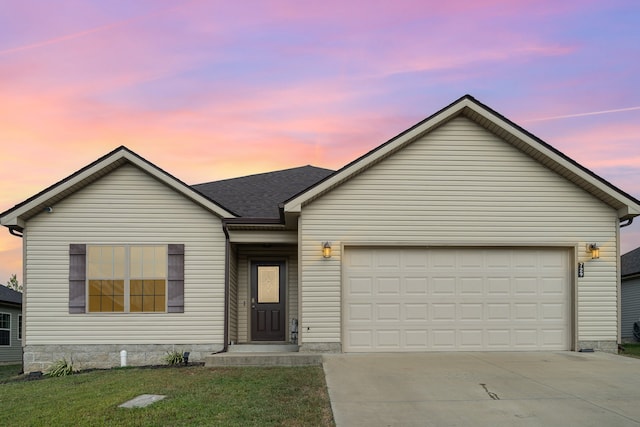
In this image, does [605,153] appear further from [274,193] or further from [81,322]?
[81,322]

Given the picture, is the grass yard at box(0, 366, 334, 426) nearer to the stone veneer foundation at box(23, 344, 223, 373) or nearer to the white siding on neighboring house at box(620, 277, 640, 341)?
the stone veneer foundation at box(23, 344, 223, 373)

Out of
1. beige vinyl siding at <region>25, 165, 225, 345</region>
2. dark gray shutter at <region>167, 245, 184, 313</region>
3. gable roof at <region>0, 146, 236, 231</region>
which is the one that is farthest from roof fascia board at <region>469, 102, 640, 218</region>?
dark gray shutter at <region>167, 245, 184, 313</region>

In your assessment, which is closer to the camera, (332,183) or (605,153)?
(332,183)

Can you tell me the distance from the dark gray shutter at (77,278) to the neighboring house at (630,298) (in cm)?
2307

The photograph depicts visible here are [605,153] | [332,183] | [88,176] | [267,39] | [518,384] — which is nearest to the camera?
[518,384]

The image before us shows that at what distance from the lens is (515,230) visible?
517 inches

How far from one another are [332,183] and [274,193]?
14.9 ft

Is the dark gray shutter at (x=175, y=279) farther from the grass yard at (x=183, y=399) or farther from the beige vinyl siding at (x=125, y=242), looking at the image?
the grass yard at (x=183, y=399)

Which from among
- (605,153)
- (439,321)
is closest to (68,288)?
(439,321)

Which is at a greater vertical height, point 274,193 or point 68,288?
point 274,193

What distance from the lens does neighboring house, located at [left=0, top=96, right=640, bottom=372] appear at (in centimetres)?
1291

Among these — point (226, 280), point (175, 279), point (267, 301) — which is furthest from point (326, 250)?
point (175, 279)

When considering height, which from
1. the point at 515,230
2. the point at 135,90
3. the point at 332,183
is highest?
the point at 135,90

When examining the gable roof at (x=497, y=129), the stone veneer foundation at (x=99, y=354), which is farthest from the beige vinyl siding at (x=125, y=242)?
the gable roof at (x=497, y=129)
